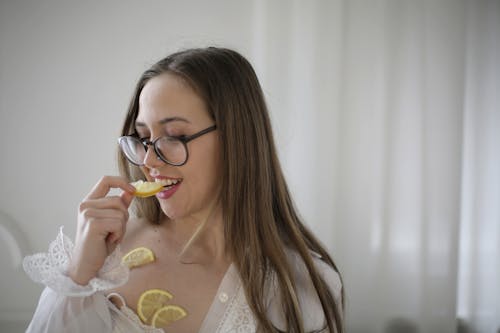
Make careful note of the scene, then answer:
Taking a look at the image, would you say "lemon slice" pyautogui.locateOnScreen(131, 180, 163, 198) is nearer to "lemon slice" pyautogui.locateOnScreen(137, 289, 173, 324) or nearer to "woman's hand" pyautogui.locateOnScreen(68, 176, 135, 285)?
"woman's hand" pyautogui.locateOnScreen(68, 176, 135, 285)

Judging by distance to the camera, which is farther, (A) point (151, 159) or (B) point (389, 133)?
(B) point (389, 133)

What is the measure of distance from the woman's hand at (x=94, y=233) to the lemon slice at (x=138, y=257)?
15 cm

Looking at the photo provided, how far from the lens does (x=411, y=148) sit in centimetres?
180

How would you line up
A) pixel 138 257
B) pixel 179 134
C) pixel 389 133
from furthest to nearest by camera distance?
1. pixel 389 133
2. pixel 138 257
3. pixel 179 134

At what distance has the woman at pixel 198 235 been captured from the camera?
919 millimetres

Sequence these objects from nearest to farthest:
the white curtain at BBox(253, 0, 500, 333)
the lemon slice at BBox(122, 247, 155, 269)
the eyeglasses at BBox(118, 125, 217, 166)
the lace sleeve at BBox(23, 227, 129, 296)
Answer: the lace sleeve at BBox(23, 227, 129, 296), the eyeglasses at BBox(118, 125, 217, 166), the lemon slice at BBox(122, 247, 155, 269), the white curtain at BBox(253, 0, 500, 333)

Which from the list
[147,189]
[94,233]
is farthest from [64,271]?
[147,189]

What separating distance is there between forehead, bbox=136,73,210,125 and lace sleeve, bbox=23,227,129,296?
0.33m

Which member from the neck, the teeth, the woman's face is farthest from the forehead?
the neck

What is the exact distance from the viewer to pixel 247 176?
3.57ft

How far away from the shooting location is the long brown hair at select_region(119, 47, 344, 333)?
3.42 ft

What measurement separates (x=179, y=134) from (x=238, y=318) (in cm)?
46

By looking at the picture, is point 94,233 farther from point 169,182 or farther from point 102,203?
point 169,182

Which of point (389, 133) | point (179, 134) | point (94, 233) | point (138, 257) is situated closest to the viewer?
point (94, 233)
